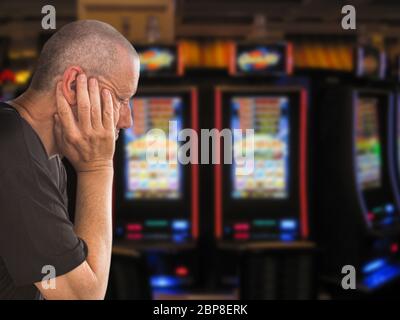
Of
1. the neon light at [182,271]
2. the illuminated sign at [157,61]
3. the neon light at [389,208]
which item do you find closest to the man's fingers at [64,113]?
the illuminated sign at [157,61]

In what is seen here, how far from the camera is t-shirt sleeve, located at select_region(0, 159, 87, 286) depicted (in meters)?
0.97

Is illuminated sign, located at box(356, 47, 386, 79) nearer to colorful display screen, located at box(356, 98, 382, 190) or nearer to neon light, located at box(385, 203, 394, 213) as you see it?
colorful display screen, located at box(356, 98, 382, 190)

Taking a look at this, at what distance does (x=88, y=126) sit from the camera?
1016 millimetres

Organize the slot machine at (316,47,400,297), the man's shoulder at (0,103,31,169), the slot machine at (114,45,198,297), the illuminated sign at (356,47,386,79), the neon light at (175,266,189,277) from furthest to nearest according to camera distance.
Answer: the illuminated sign at (356,47,386,79) → the slot machine at (316,47,400,297) → the neon light at (175,266,189,277) → the slot machine at (114,45,198,297) → the man's shoulder at (0,103,31,169)

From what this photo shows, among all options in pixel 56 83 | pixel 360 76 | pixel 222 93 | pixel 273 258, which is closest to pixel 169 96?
pixel 222 93

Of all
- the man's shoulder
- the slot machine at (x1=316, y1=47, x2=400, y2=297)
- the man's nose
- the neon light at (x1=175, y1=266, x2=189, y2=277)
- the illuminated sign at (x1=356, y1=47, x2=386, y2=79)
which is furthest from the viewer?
→ the illuminated sign at (x1=356, y1=47, x2=386, y2=79)

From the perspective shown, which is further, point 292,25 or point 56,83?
point 292,25

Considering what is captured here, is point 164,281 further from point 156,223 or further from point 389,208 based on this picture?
point 389,208

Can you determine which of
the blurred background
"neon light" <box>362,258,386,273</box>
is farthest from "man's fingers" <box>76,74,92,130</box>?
"neon light" <box>362,258,386,273</box>

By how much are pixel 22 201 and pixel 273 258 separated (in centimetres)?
202

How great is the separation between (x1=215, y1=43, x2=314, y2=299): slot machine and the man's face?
215 cm
